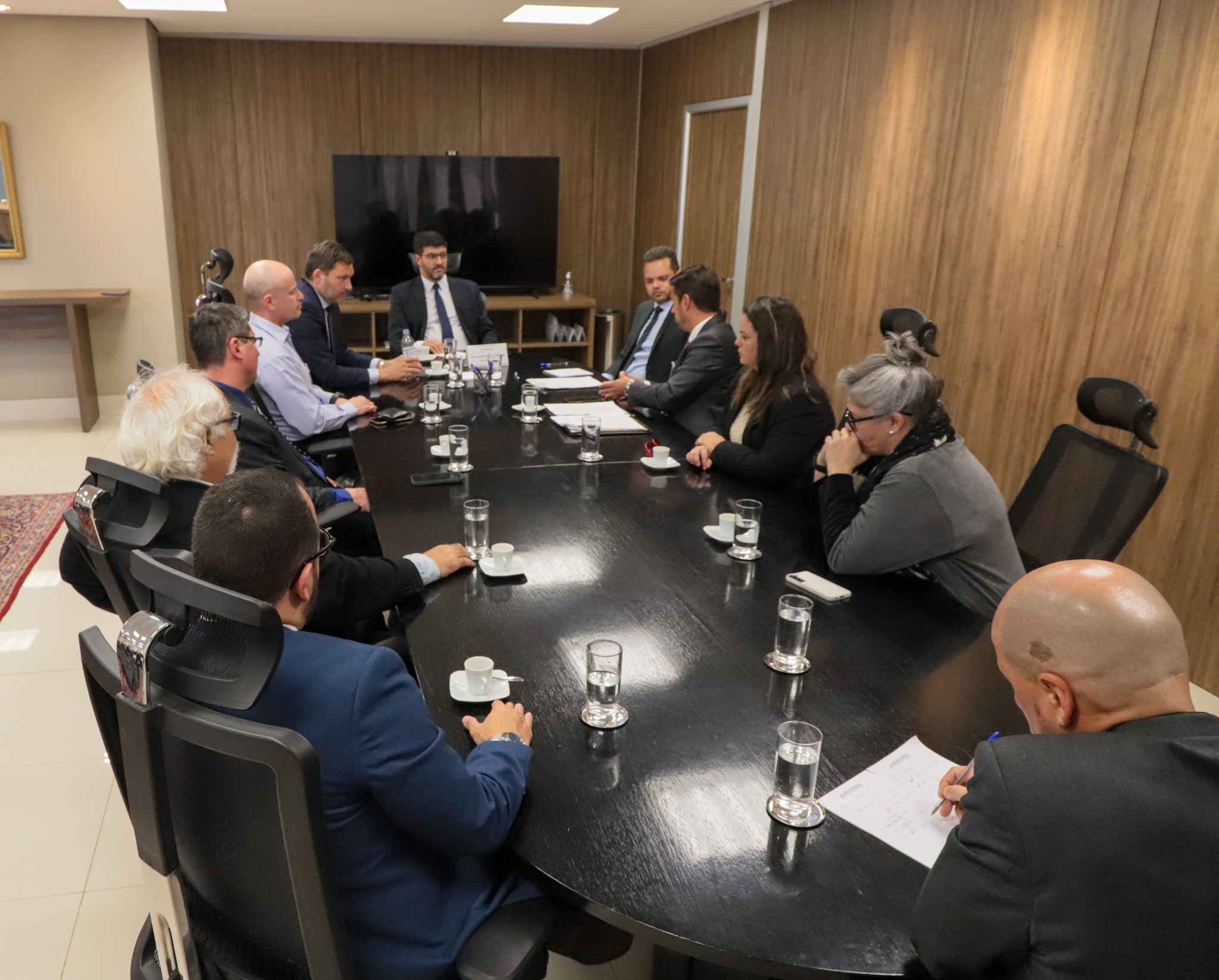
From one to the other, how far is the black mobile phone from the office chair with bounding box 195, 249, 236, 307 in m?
1.54

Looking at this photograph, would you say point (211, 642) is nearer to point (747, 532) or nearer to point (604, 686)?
point (604, 686)

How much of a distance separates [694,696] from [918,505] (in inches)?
32.3

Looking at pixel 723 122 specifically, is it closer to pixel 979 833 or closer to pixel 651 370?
pixel 651 370

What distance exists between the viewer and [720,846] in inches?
51.4

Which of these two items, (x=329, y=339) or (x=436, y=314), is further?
(x=436, y=314)

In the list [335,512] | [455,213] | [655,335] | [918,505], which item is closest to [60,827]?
[335,512]

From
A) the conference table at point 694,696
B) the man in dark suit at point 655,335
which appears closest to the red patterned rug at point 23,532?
the conference table at point 694,696

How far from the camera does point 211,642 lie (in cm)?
106

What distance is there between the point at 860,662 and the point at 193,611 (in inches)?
48.8

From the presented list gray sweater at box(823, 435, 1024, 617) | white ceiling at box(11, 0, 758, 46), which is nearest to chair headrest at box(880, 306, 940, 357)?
gray sweater at box(823, 435, 1024, 617)

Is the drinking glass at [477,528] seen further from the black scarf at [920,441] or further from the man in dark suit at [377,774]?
the black scarf at [920,441]

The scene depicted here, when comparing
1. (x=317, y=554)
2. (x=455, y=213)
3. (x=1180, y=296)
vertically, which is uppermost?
(x=455, y=213)

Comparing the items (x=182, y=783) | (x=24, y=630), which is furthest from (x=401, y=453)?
(x=182, y=783)

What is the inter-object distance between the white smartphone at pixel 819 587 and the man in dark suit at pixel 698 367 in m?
1.60
